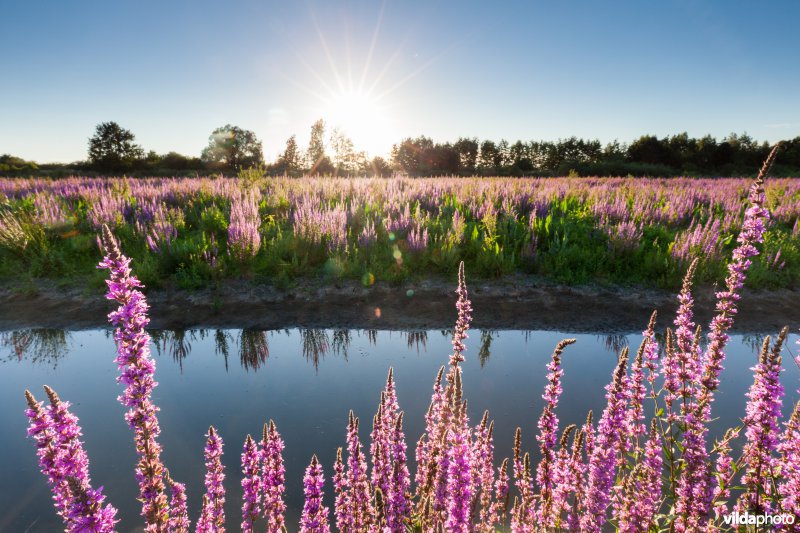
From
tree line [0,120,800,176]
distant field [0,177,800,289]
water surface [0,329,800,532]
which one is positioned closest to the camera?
water surface [0,329,800,532]

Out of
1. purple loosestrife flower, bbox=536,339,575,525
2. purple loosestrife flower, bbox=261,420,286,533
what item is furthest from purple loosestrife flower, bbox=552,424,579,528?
purple loosestrife flower, bbox=261,420,286,533

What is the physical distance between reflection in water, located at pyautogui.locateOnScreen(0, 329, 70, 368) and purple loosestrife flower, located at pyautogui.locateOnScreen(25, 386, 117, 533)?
5.18m

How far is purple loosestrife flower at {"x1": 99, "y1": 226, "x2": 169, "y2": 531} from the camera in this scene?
1642 millimetres

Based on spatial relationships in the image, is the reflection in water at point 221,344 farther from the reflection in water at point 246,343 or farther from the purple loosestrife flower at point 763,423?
the purple loosestrife flower at point 763,423

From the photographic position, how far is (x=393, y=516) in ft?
7.18

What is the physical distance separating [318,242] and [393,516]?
25.2ft

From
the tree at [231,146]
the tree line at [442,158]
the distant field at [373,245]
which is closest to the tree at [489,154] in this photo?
the tree line at [442,158]

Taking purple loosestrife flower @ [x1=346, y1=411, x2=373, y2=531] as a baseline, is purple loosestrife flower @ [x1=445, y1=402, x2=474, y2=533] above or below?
above

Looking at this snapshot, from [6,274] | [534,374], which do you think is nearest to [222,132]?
[6,274]

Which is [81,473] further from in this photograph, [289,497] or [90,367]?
A: [90,367]

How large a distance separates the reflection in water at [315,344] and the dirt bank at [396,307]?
30 cm

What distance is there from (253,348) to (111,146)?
75.5 meters

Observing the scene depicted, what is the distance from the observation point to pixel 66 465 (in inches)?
62.0

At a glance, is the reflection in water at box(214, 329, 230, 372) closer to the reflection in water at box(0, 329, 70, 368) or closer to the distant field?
the distant field
